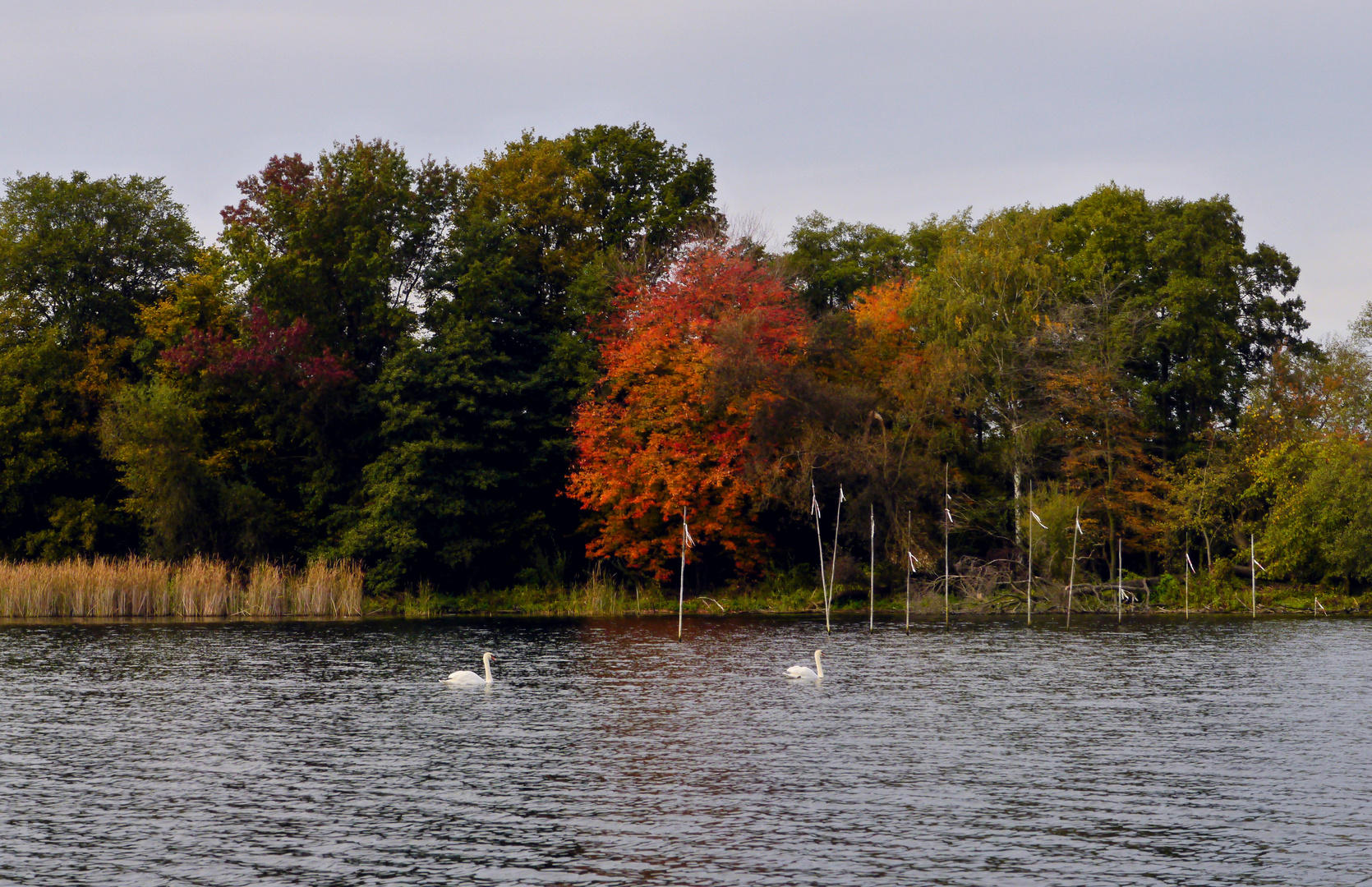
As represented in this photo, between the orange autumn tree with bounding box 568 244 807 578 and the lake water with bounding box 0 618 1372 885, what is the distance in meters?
22.1

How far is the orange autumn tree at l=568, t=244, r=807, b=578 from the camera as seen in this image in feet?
223

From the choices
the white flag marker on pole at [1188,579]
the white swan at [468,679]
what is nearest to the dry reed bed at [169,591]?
the white swan at [468,679]

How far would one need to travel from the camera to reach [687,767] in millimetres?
25906

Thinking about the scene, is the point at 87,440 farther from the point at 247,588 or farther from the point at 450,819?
the point at 450,819

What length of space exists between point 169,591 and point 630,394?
24.4 meters

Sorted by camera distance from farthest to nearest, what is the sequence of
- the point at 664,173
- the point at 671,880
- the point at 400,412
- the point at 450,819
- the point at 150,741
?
the point at 664,173
the point at 400,412
the point at 150,741
the point at 450,819
the point at 671,880

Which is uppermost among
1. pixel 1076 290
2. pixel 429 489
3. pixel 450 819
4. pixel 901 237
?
pixel 901 237

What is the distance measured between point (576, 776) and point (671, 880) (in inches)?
288

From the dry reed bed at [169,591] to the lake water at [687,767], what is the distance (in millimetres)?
13793

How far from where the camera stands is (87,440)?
257 feet

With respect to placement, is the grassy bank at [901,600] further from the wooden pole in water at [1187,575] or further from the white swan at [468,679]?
the white swan at [468,679]

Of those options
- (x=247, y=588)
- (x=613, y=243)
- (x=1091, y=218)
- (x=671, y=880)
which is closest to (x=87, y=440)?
(x=247, y=588)

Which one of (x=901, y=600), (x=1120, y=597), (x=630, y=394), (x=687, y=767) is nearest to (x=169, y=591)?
(x=630, y=394)

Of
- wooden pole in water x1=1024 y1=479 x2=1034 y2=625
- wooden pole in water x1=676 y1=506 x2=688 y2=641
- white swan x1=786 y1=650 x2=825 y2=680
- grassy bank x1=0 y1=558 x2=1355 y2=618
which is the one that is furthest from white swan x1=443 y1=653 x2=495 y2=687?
wooden pole in water x1=1024 y1=479 x2=1034 y2=625
